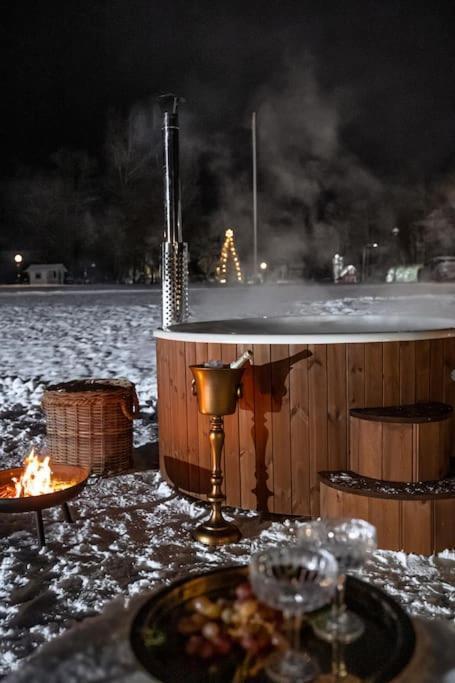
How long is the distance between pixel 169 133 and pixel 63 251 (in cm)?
2896

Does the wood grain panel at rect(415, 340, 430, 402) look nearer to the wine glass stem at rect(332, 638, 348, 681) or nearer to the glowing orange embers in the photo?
the glowing orange embers

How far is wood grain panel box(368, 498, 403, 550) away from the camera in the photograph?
3.57 m

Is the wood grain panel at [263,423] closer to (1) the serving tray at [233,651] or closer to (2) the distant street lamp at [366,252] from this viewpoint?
(1) the serving tray at [233,651]

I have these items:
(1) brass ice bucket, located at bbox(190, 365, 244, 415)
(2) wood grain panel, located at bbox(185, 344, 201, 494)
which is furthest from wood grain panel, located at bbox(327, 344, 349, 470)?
(2) wood grain panel, located at bbox(185, 344, 201, 494)

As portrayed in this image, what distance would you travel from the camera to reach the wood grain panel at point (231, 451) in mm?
4230

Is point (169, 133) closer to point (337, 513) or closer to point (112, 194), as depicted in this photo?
point (337, 513)

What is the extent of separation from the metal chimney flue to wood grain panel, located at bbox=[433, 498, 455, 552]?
9.95 feet

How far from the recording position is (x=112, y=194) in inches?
1171

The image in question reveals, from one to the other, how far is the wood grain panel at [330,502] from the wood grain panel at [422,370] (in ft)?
2.57

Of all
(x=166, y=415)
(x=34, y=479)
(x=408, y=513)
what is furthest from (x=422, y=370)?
(x=34, y=479)

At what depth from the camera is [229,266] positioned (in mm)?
29609

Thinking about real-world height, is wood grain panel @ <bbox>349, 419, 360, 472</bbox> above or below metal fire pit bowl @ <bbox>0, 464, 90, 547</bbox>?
above

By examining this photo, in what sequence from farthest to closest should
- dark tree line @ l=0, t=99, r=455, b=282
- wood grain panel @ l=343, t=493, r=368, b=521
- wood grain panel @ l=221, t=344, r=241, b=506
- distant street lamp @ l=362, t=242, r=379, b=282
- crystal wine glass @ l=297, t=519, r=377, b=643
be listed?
distant street lamp @ l=362, t=242, r=379, b=282, dark tree line @ l=0, t=99, r=455, b=282, wood grain panel @ l=221, t=344, r=241, b=506, wood grain panel @ l=343, t=493, r=368, b=521, crystal wine glass @ l=297, t=519, r=377, b=643

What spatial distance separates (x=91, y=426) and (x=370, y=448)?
221cm
